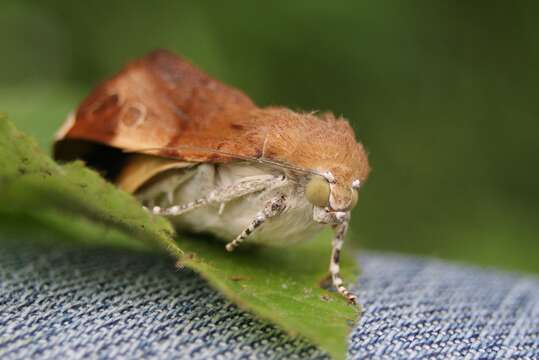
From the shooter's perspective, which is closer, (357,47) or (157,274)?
(157,274)

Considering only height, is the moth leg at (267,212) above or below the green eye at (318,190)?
below

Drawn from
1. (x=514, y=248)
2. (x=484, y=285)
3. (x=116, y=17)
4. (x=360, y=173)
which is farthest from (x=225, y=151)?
(x=116, y=17)

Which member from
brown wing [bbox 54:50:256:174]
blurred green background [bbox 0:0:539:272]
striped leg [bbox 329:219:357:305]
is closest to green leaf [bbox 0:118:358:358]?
striped leg [bbox 329:219:357:305]

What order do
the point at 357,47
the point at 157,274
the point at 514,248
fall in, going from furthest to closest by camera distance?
the point at 357,47 → the point at 514,248 → the point at 157,274

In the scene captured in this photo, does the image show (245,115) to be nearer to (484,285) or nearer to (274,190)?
(274,190)

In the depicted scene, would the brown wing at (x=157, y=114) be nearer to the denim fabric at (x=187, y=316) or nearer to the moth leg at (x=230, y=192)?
the moth leg at (x=230, y=192)

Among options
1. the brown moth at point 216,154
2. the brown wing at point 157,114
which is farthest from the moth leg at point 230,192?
the brown wing at point 157,114
